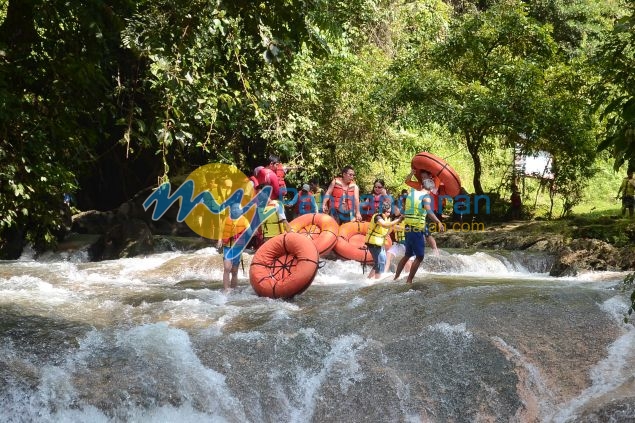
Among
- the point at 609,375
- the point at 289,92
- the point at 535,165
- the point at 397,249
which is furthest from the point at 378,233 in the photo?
the point at 535,165

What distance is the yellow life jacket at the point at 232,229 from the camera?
7719 millimetres

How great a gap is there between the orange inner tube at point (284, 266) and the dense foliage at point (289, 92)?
1519 millimetres

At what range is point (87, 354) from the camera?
197 inches

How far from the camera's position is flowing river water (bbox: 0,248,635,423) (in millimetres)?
4590

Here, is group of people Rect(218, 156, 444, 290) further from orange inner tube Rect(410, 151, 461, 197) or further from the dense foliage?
the dense foliage

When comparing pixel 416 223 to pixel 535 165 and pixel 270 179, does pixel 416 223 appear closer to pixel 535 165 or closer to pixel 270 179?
pixel 270 179

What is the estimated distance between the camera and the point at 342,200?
1066 cm

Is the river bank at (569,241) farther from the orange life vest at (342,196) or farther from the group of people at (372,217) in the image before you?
the orange life vest at (342,196)

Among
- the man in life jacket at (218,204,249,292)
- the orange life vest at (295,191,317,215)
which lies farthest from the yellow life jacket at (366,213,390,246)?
the orange life vest at (295,191,317,215)

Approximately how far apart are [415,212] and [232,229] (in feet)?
6.78

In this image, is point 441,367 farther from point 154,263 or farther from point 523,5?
point 523,5

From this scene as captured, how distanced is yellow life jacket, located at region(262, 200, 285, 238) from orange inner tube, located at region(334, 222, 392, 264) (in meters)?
2.05

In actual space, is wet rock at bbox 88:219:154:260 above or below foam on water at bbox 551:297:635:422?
above

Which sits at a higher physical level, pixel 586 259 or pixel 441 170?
pixel 441 170
